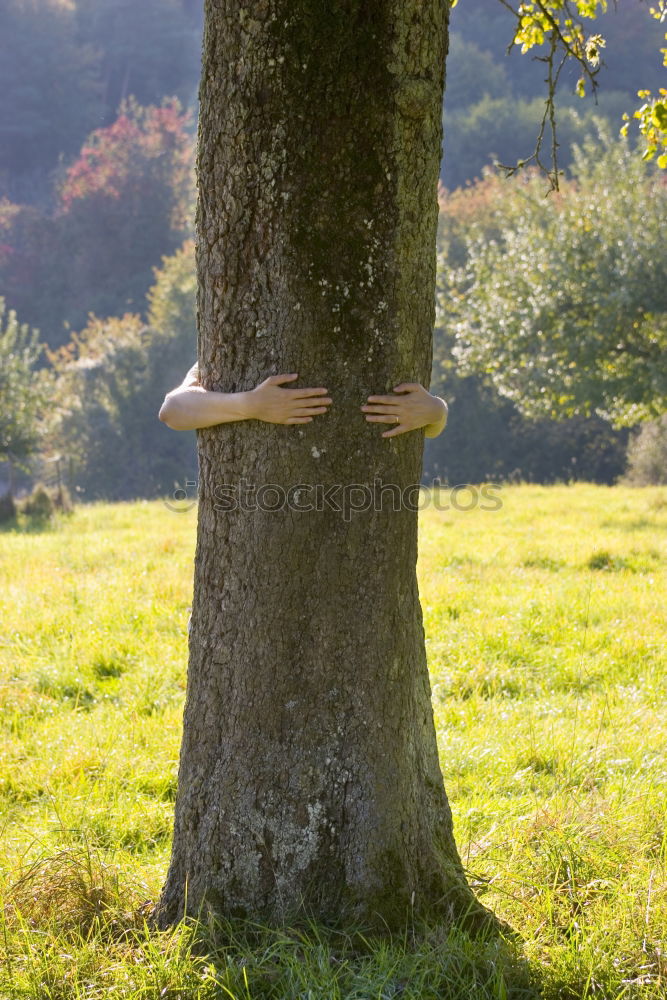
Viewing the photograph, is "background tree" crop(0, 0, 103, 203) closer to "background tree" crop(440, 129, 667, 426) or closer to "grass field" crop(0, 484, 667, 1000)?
"background tree" crop(440, 129, 667, 426)

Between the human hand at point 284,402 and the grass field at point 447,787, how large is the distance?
1.52m

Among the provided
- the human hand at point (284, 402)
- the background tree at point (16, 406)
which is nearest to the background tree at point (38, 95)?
the background tree at point (16, 406)

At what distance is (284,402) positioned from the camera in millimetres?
2262

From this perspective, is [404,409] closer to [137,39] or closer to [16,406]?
[16,406]

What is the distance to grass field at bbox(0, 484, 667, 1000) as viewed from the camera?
228 cm

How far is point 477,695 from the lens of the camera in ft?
15.7

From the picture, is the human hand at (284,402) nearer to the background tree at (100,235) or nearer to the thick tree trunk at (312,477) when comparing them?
the thick tree trunk at (312,477)

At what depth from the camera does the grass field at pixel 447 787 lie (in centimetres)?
228

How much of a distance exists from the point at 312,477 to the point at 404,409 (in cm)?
34

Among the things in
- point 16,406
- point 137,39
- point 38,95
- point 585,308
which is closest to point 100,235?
point 38,95

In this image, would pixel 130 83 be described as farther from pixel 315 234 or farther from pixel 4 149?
pixel 315 234

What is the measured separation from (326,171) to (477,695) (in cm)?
346

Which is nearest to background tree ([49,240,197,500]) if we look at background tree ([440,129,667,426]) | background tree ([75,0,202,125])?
background tree ([440,129,667,426])

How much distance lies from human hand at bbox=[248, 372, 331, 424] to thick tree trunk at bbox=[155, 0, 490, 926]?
1.9 inches
